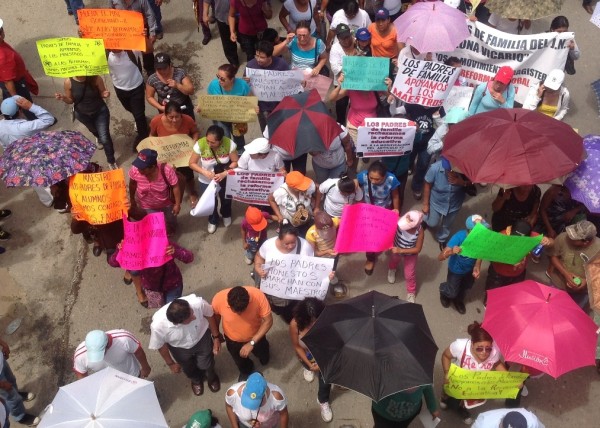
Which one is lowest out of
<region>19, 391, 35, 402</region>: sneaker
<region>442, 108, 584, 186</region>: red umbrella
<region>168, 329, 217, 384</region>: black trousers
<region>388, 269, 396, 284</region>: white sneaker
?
<region>19, 391, 35, 402</region>: sneaker

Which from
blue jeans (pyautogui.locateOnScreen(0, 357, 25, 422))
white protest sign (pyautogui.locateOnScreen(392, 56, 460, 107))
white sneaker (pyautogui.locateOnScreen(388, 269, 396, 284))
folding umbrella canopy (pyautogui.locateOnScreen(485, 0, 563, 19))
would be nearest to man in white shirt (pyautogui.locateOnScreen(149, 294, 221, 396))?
blue jeans (pyautogui.locateOnScreen(0, 357, 25, 422))

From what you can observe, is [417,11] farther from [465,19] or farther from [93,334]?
[93,334]

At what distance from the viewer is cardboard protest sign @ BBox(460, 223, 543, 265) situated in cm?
542

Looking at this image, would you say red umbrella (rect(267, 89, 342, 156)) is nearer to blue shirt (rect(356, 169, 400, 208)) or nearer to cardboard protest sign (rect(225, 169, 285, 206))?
cardboard protest sign (rect(225, 169, 285, 206))

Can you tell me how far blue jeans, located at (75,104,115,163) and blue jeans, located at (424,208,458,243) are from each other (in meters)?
4.69

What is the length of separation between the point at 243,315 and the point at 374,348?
141 centimetres

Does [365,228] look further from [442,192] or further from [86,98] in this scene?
[86,98]

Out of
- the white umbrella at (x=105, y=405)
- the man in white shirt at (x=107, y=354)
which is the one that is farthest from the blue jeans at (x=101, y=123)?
the white umbrella at (x=105, y=405)

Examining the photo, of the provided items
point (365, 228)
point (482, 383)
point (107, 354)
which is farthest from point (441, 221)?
point (107, 354)

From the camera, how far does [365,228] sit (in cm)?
601

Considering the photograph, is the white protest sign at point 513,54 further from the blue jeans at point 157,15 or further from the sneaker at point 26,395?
the sneaker at point 26,395

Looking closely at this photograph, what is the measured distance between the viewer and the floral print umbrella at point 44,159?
19.3 ft

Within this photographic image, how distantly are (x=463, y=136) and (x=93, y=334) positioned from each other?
4248 mm

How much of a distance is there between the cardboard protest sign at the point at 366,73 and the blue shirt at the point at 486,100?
3.88ft
